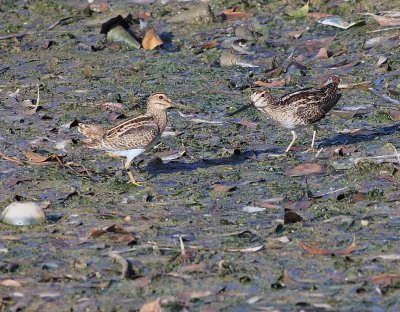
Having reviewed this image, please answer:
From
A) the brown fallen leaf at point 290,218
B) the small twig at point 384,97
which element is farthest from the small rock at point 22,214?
the small twig at point 384,97

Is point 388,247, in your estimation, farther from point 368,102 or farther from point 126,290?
point 368,102

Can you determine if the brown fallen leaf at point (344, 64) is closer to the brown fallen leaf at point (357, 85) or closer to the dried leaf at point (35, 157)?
the brown fallen leaf at point (357, 85)

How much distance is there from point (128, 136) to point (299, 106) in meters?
1.87

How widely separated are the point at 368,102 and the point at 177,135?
225 cm

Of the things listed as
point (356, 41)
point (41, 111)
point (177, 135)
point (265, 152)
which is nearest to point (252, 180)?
point (265, 152)

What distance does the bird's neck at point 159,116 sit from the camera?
10539mm

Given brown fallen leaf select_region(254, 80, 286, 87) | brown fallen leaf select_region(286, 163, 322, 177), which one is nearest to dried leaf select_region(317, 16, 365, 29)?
brown fallen leaf select_region(254, 80, 286, 87)

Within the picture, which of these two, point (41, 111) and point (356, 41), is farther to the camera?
point (356, 41)

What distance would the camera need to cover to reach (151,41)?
1432 centimetres

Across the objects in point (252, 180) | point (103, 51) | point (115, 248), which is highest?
point (115, 248)

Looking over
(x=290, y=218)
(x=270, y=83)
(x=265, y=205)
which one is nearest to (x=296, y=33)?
(x=270, y=83)

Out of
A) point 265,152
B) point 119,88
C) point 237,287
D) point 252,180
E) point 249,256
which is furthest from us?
point 119,88

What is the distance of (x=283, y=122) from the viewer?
1095 centimetres

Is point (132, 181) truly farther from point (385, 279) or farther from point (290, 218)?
point (385, 279)
